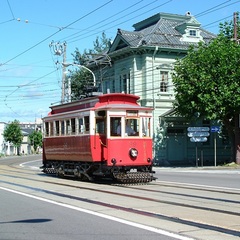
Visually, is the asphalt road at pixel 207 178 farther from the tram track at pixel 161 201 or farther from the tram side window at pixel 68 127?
the tram side window at pixel 68 127

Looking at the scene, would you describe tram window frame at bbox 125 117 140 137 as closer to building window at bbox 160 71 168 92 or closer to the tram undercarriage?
the tram undercarriage

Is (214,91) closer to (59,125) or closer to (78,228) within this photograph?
(59,125)

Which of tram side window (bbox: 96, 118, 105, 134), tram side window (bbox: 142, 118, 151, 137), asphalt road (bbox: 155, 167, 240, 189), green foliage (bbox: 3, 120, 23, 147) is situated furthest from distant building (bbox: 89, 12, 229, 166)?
green foliage (bbox: 3, 120, 23, 147)

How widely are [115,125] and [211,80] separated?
48.0 feet

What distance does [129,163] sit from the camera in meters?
17.7

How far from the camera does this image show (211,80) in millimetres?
30719

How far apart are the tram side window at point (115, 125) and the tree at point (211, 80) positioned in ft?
45.3

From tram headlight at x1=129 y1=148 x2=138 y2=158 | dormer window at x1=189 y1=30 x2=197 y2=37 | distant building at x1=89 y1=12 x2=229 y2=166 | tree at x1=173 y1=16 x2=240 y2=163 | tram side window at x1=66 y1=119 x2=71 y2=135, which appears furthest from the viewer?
dormer window at x1=189 y1=30 x2=197 y2=37

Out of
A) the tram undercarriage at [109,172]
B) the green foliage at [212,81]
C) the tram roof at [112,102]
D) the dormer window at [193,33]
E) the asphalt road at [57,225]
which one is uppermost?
the dormer window at [193,33]

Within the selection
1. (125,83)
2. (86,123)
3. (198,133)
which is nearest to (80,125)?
→ (86,123)

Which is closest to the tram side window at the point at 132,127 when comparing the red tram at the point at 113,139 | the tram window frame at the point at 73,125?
the red tram at the point at 113,139

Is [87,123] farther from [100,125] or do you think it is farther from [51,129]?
[51,129]

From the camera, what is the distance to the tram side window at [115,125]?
1781 cm

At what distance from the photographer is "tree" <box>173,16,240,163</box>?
99.3 ft
